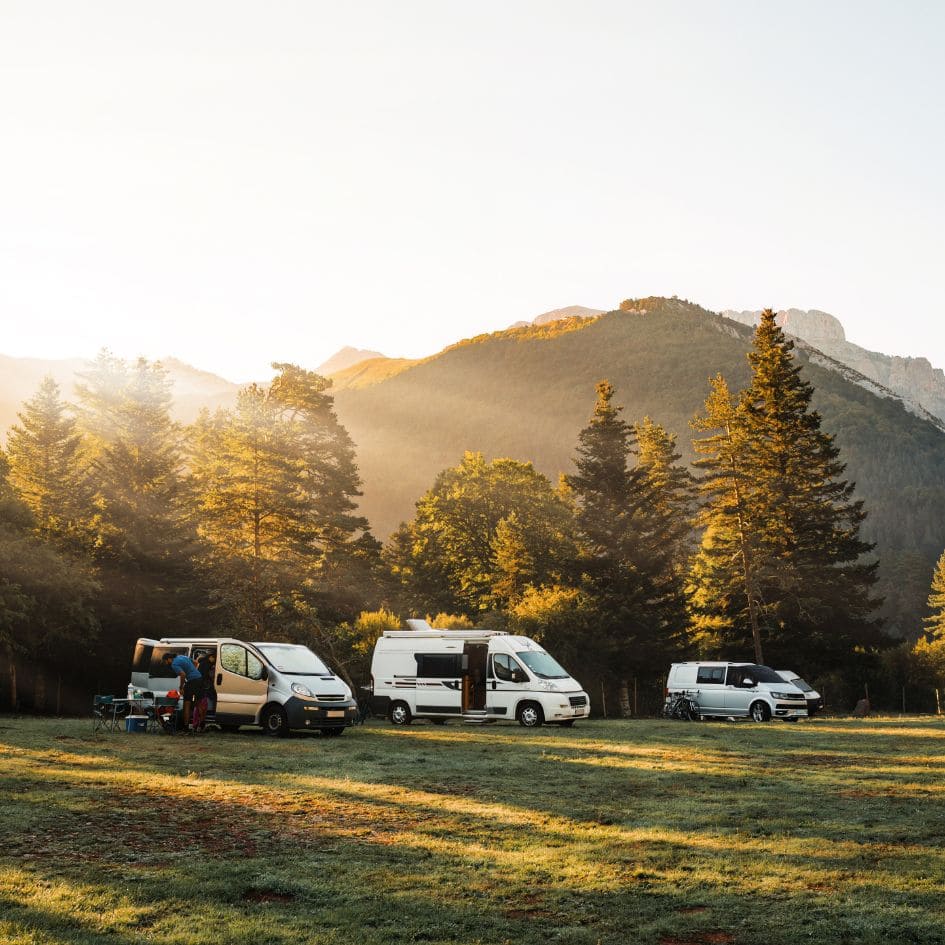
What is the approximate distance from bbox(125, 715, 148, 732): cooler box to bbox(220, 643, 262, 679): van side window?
7.26ft

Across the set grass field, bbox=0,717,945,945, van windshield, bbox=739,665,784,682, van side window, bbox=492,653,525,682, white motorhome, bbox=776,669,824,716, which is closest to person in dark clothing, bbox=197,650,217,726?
grass field, bbox=0,717,945,945

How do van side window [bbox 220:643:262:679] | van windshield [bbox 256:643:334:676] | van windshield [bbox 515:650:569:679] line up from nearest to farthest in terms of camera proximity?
1. van side window [bbox 220:643:262:679]
2. van windshield [bbox 256:643:334:676]
3. van windshield [bbox 515:650:569:679]

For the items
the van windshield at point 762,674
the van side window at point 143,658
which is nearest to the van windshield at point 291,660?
the van side window at point 143,658

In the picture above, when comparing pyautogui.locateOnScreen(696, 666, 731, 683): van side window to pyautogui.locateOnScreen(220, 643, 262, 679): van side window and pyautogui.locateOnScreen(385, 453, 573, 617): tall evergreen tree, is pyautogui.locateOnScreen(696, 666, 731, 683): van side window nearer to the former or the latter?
pyautogui.locateOnScreen(220, 643, 262, 679): van side window

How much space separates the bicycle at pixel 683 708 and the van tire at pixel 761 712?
7.12 feet

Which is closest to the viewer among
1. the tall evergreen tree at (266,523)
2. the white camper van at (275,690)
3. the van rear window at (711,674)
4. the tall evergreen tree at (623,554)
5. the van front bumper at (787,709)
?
the white camper van at (275,690)

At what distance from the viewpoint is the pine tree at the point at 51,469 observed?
46.0 meters

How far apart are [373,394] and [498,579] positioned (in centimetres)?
9482

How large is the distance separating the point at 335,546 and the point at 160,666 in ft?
98.3

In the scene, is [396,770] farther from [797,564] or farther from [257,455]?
[797,564]

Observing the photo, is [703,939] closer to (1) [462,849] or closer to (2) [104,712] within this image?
(1) [462,849]

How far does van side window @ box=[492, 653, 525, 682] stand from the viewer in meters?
28.5

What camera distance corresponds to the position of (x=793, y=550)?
51.8m

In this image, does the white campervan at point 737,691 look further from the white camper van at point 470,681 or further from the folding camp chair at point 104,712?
the folding camp chair at point 104,712
